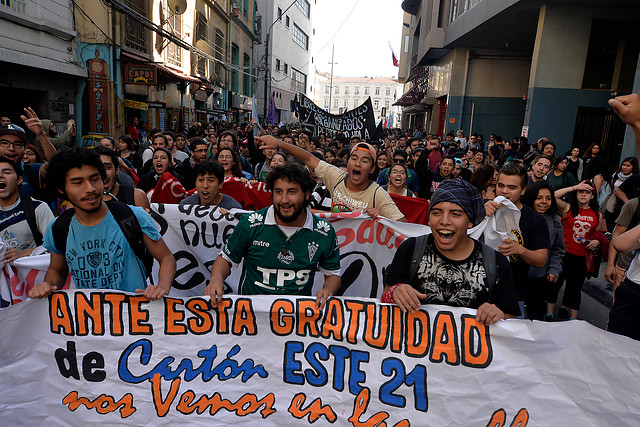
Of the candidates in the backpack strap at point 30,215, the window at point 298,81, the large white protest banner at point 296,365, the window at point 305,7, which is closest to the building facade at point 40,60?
the backpack strap at point 30,215

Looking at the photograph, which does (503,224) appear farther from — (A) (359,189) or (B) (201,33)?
(B) (201,33)

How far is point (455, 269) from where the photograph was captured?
94.1 inches

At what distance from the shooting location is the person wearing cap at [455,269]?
2.33 metres

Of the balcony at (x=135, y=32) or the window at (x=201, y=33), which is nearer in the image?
the balcony at (x=135, y=32)

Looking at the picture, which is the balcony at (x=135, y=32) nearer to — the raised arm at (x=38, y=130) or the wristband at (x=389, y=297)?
the raised arm at (x=38, y=130)

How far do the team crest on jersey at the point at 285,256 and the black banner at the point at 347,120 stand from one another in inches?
395

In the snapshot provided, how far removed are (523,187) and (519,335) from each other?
5.86 ft

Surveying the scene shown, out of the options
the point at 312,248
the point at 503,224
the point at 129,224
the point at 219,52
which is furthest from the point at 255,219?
the point at 219,52

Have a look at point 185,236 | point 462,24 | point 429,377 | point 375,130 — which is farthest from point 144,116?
point 429,377

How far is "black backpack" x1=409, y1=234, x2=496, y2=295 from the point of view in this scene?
2.33 meters

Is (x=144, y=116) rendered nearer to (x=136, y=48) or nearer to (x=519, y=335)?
(x=136, y=48)

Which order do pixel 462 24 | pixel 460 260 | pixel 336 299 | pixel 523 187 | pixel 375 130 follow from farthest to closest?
pixel 462 24
pixel 375 130
pixel 523 187
pixel 336 299
pixel 460 260

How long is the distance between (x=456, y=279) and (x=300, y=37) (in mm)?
57276

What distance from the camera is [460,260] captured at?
237 centimetres
